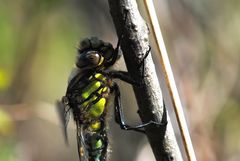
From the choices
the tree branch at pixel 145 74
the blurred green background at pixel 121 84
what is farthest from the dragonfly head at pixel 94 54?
the blurred green background at pixel 121 84

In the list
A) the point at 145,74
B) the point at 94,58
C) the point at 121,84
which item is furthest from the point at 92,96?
the point at 121,84

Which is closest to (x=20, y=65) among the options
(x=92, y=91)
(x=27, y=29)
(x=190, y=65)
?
(x=27, y=29)

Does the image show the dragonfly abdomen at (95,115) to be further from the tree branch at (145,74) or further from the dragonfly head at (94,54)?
the tree branch at (145,74)

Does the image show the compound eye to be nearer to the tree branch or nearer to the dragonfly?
the dragonfly

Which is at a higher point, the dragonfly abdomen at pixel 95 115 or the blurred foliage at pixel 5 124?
the blurred foliage at pixel 5 124

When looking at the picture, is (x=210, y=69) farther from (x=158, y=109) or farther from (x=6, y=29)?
(x=158, y=109)

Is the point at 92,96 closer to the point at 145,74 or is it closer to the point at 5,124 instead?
the point at 145,74
